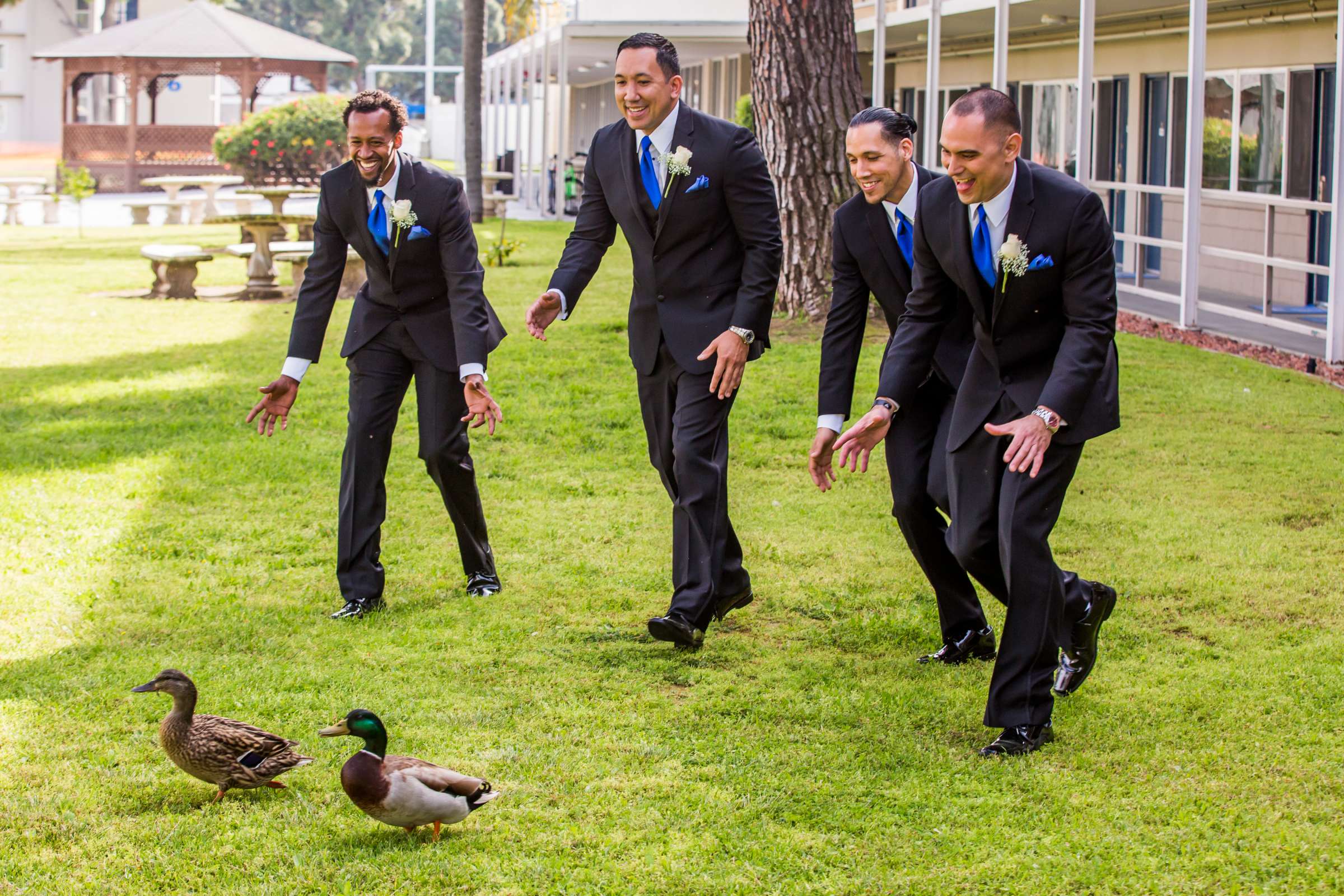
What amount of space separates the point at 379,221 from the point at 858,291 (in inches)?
77.8

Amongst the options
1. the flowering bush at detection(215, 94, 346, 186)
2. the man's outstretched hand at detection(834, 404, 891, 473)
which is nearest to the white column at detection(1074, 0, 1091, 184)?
the man's outstretched hand at detection(834, 404, 891, 473)

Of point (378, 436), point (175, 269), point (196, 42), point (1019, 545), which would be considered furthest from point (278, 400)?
point (196, 42)

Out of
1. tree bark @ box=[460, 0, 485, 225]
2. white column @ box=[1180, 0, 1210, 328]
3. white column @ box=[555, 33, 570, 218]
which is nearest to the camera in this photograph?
white column @ box=[1180, 0, 1210, 328]

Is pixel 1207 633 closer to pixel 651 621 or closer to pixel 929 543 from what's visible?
pixel 929 543

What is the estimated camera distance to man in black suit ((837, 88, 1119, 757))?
14.3 ft

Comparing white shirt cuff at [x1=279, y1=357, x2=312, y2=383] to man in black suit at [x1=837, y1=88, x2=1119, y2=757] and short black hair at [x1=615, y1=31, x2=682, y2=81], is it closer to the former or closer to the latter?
short black hair at [x1=615, y1=31, x2=682, y2=81]

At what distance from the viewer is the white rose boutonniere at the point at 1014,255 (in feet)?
14.4

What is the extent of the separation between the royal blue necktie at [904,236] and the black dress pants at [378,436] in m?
1.94

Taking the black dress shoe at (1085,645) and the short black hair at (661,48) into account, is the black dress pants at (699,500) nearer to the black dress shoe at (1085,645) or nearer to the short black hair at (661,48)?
the short black hair at (661,48)

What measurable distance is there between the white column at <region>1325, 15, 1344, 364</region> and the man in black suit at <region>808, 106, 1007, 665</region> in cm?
736

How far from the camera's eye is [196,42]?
42.8 meters

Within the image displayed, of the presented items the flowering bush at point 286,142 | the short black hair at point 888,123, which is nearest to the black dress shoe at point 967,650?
the short black hair at point 888,123

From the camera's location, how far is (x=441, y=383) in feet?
20.5

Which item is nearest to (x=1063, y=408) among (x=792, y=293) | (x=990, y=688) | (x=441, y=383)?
(x=990, y=688)
